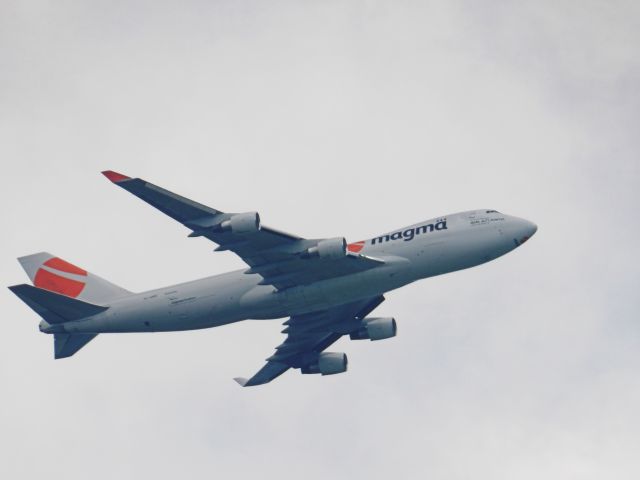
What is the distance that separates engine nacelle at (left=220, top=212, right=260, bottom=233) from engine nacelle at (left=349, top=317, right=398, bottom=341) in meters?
16.8

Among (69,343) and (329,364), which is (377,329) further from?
(69,343)

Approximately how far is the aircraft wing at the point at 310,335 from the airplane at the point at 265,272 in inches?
309

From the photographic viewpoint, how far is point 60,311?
6769 centimetres

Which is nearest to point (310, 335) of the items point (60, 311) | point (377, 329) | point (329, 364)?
point (329, 364)

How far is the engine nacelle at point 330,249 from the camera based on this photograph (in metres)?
61.8

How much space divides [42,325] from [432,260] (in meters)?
25.6

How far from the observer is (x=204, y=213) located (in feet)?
199

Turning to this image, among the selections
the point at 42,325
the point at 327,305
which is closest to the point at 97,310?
the point at 42,325

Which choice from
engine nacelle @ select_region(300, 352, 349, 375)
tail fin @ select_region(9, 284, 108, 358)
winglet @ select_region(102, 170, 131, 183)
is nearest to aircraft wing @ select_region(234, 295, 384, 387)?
engine nacelle @ select_region(300, 352, 349, 375)

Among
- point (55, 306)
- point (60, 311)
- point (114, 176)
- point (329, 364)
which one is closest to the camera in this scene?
point (114, 176)

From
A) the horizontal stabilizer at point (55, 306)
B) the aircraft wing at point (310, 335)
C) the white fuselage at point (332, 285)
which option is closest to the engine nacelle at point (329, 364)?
the aircraft wing at point (310, 335)

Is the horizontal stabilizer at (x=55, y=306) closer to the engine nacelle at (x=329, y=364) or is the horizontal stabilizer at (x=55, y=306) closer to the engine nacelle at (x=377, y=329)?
the engine nacelle at (x=329, y=364)

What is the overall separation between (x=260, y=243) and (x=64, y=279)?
18.2 metres

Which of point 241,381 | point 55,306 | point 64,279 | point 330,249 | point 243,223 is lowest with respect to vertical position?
point 241,381
